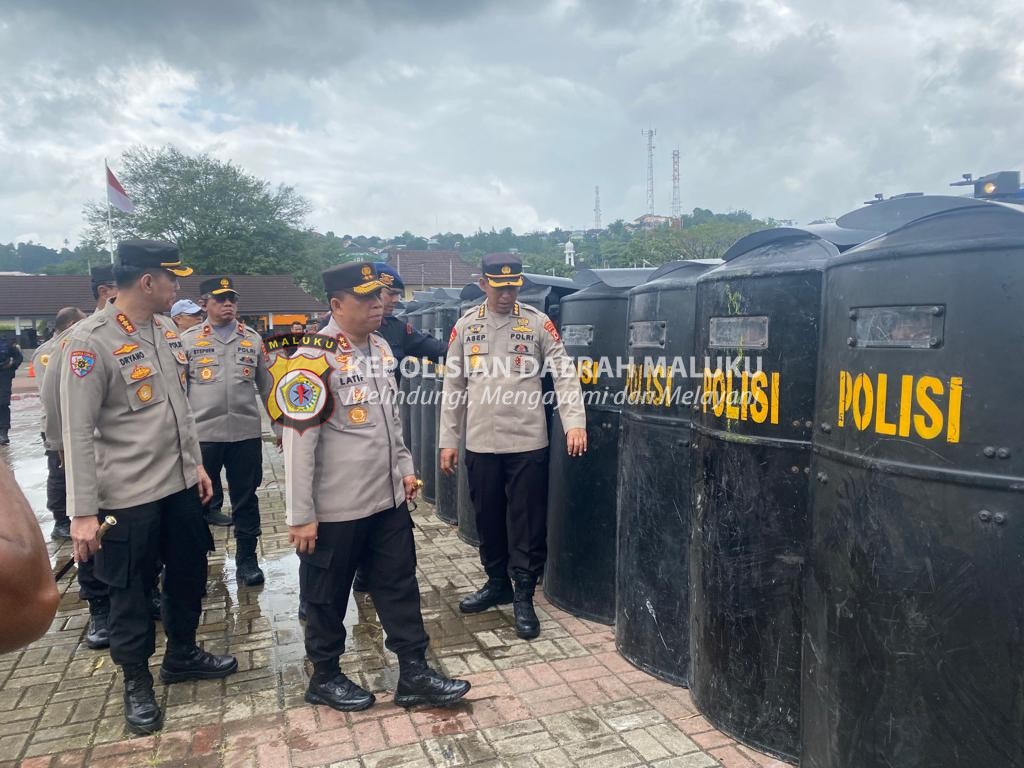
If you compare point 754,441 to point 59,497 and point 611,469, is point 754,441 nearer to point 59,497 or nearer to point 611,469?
point 611,469

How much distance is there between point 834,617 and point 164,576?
2940mm

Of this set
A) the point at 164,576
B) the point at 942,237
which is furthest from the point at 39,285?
the point at 942,237

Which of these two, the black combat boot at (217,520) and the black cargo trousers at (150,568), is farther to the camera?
the black combat boot at (217,520)

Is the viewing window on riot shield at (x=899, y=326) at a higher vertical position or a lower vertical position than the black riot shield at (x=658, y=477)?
higher

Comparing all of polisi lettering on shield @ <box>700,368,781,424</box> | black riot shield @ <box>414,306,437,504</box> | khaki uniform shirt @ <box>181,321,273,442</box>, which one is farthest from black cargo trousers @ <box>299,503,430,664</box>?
black riot shield @ <box>414,306,437,504</box>

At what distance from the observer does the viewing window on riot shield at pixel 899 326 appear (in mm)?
1730

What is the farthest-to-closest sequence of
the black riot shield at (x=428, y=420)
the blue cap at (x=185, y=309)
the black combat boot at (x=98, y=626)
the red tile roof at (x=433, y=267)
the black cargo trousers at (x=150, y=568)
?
the red tile roof at (x=433, y=267) → the black riot shield at (x=428, y=420) → the blue cap at (x=185, y=309) → the black combat boot at (x=98, y=626) → the black cargo trousers at (x=150, y=568)

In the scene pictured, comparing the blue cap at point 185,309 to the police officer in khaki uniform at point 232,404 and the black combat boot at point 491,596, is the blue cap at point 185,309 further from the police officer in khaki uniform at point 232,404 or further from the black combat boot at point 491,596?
the black combat boot at point 491,596

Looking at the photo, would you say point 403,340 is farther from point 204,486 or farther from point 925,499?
point 925,499

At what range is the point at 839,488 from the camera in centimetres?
200

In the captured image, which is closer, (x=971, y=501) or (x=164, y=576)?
(x=971, y=501)

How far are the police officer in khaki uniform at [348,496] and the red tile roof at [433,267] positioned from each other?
60998 mm

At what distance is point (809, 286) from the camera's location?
92.9 inches

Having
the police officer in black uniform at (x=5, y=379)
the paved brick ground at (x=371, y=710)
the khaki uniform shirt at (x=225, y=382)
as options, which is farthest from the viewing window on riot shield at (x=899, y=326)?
the police officer in black uniform at (x=5, y=379)
